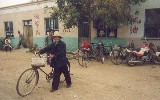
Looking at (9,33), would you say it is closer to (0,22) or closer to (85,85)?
(0,22)

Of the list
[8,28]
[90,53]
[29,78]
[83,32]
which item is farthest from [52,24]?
[29,78]

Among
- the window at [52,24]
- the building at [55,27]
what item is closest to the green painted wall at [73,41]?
the building at [55,27]

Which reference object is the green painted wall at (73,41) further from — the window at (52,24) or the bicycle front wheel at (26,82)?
the bicycle front wheel at (26,82)

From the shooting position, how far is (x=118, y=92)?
7039mm

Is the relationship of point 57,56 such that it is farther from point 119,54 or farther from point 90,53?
point 90,53

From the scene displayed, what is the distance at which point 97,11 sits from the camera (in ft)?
38.7

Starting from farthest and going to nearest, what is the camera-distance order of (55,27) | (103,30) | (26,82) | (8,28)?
(8,28), (55,27), (103,30), (26,82)

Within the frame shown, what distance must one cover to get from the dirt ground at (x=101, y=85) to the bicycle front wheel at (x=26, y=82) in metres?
0.16

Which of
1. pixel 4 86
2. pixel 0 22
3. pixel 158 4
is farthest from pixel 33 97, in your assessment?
pixel 0 22

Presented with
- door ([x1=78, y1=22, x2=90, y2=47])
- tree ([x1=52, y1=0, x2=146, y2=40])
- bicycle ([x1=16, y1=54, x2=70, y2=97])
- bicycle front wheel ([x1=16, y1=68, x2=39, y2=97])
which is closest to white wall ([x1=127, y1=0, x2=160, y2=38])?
tree ([x1=52, y1=0, x2=146, y2=40])

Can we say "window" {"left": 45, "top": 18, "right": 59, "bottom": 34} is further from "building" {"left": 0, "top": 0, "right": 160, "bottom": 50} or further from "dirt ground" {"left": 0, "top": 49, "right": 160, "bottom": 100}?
"dirt ground" {"left": 0, "top": 49, "right": 160, "bottom": 100}

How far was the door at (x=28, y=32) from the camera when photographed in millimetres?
20938

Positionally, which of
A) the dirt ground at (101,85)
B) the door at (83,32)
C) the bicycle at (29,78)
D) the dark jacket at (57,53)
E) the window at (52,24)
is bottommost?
the dirt ground at (101,85)

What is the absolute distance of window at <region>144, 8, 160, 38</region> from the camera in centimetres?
1284
